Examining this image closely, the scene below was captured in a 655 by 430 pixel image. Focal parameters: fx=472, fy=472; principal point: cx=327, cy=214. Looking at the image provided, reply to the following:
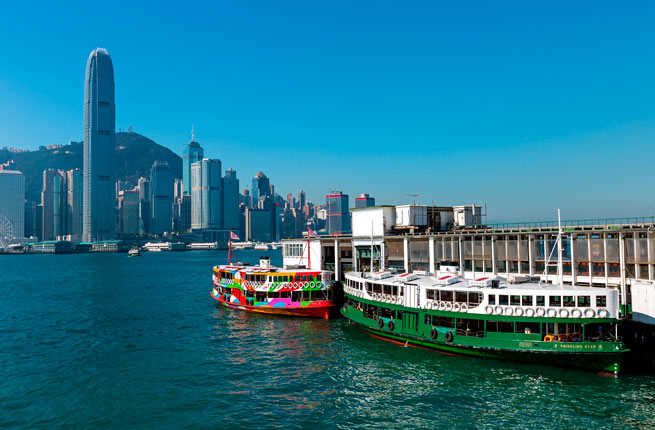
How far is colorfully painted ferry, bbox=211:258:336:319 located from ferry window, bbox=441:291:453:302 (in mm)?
19672

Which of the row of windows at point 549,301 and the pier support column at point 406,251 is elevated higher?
the pier support column at point 406,251

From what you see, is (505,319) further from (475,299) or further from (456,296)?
(456,296)

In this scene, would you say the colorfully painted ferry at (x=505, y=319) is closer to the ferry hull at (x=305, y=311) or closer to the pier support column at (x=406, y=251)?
the ferry hull at (x=305, y=311)

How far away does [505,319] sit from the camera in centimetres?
3841

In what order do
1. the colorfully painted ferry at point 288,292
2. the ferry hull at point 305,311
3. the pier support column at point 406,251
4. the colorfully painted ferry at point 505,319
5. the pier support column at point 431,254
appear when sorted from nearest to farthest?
the colorfully painted ferry at point 505,319 → the pier support column at point 431,254 → the ferry hull at point 305,311 → the colorfully painted ferry at point 288,292 → the pier support column at point 406,251

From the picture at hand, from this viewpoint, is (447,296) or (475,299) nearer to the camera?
(475,299)

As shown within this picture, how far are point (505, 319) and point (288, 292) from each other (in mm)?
29221

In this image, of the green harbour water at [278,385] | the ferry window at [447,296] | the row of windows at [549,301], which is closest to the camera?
the green harbour water at [278,385]

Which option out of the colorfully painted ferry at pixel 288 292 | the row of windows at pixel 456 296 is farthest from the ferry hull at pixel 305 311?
the row of windows at pixel 456 296

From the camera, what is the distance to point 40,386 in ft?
117

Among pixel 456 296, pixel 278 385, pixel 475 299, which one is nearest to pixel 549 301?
pixel 475 299

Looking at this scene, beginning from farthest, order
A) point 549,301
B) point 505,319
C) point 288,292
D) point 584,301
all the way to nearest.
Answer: point 288,292
point 505,319
point 549,301
point 584,301

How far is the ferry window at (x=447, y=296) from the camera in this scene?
42053 millimetres

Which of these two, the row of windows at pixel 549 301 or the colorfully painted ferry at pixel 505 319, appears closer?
the colorfully painted ferry at pixel 505 319
